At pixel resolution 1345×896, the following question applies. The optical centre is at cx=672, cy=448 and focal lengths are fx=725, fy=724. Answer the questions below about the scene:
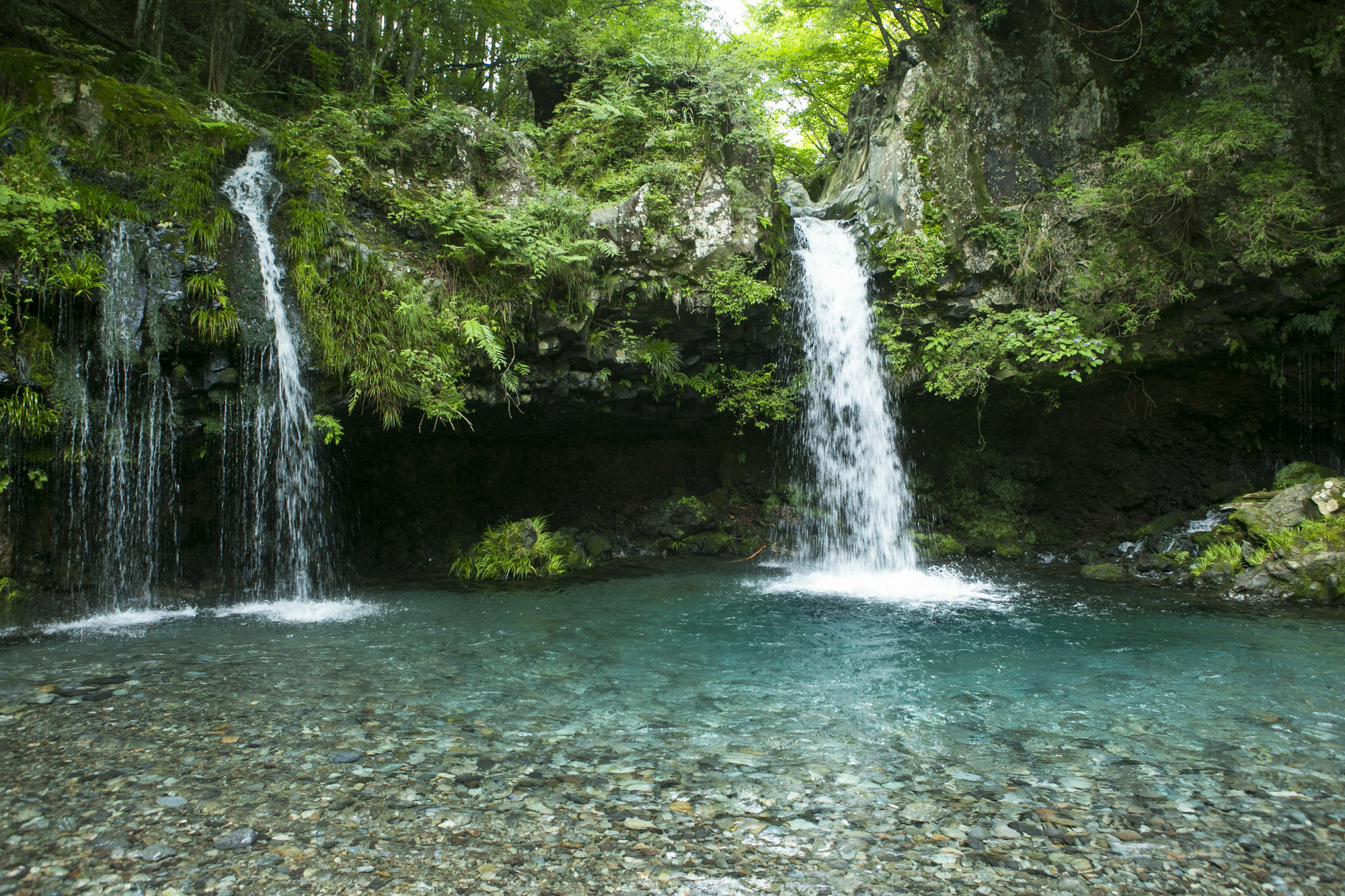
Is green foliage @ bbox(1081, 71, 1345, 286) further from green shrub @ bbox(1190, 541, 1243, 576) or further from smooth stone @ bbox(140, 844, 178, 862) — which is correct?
smooth stone @ bbox(140, 844, 178, 862)

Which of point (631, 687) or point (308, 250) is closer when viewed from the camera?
point (631, 687)

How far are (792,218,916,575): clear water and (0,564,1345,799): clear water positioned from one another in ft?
9.54

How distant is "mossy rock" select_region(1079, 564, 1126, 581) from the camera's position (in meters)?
9.70

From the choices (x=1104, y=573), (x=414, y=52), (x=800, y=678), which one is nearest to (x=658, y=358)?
(x=800, y=678)

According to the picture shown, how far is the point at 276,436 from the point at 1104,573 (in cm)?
1071

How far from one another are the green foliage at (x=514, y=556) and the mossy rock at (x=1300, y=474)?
10.1 meters

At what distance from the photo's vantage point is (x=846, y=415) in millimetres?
11203

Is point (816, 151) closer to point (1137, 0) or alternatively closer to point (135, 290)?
point (1137, 0)

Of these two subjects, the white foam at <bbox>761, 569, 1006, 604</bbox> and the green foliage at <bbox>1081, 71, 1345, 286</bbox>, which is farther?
the green foliage at <bbox>1081, 71, 1345, 286</bbox>

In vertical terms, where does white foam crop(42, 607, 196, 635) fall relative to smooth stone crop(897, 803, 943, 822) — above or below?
above

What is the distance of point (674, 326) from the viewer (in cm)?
1041

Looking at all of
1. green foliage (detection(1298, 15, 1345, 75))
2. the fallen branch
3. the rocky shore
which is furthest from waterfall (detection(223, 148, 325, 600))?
green foliage (detection(1298, 15, 1345, 75))

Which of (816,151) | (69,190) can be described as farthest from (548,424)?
(816,151)

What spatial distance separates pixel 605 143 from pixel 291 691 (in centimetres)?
885
